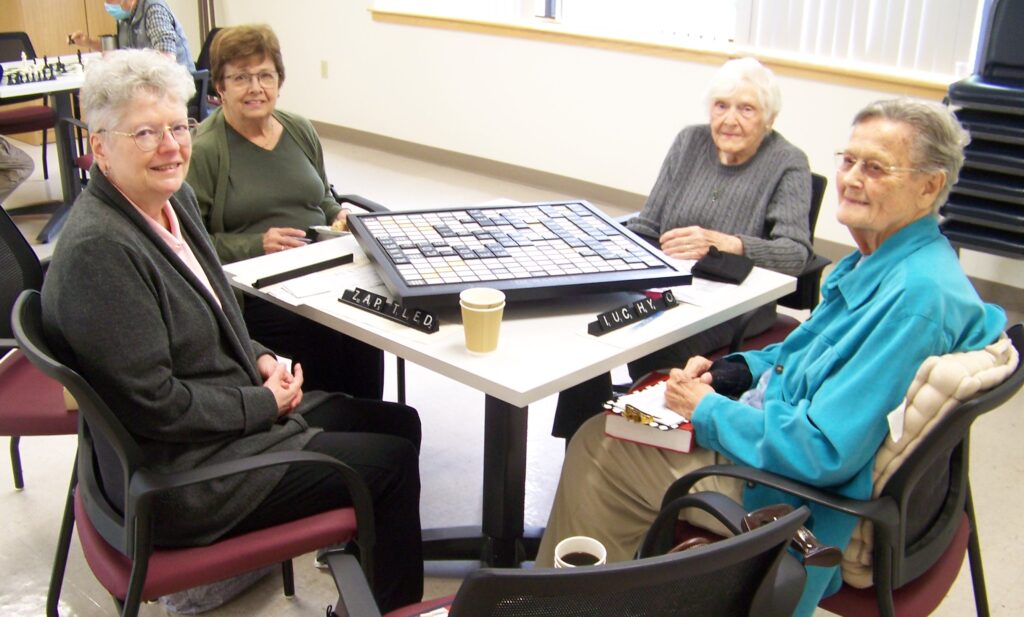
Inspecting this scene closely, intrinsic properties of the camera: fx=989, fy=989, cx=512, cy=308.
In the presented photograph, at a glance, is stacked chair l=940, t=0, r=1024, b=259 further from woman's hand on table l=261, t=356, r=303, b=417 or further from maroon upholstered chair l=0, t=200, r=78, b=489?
maroon upholstered chair l=0, t=200, r=78, b=489

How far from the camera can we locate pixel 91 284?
1568mm

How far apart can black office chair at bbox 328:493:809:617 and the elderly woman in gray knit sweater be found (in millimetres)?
1449

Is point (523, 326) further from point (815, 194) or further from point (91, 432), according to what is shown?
point (815, 194)

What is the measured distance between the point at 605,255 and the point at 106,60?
1.08 m

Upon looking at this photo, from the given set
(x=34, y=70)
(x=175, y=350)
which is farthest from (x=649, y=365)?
(x=34, y=70)

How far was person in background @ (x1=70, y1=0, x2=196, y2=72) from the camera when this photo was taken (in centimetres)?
497

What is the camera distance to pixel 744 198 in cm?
270

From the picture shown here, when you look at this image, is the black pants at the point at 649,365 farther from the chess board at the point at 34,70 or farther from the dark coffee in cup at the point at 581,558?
the chess board at the point at 34,70

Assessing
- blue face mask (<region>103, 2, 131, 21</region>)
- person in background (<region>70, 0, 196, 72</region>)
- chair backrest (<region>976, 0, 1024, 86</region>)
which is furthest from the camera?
blue face mask (<region>103, 2, 131, 21</region>)

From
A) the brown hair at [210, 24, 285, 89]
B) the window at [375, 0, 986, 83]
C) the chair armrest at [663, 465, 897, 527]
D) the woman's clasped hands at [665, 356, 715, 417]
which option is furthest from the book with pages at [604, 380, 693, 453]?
the window at [375, 0, 986, 83]

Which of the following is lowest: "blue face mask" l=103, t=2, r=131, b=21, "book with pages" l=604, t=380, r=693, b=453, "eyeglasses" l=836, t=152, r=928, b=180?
"book with pages" l=604, t=380, r=693, b=453

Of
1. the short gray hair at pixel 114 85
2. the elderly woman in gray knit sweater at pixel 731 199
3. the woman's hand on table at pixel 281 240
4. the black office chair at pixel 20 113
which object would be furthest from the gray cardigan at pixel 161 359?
the black office chair at pixel 20 113

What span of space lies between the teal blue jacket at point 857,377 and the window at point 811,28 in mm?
2840

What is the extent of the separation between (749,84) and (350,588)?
72.5 inches
